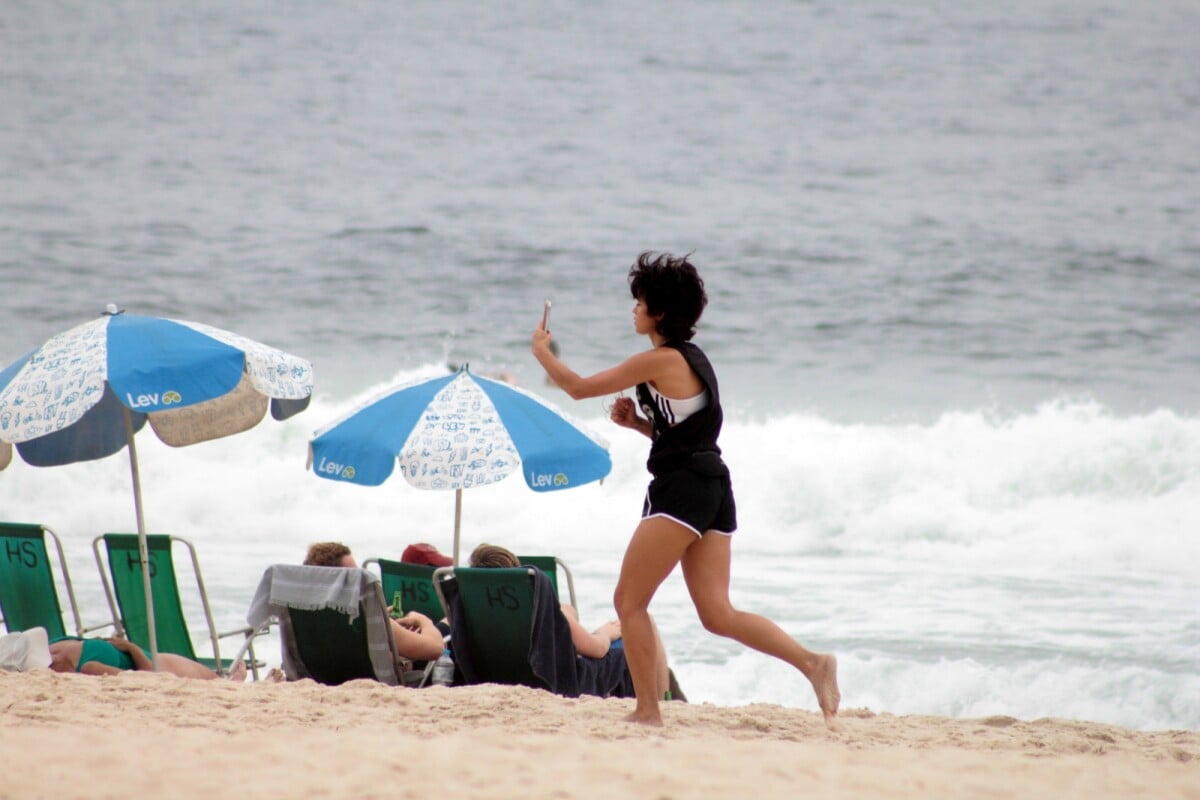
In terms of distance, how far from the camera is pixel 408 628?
5699mm

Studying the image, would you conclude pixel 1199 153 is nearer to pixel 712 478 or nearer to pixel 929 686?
pixel 929 686

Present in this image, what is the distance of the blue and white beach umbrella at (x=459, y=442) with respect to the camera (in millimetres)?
5371

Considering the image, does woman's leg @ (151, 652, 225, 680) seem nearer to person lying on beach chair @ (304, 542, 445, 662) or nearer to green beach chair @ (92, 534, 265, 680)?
green beach chair @ (92, 534, 265, 680)

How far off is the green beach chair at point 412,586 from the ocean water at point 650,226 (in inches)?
259

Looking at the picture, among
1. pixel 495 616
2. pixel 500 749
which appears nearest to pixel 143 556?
pixel 495 616

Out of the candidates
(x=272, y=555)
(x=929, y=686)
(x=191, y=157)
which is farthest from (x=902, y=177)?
(x=929, y=686)

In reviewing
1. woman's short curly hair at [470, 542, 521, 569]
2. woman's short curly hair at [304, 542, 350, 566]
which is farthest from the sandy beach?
woman's short curly hair at [304, 542, 350, 566]

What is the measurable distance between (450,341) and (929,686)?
43.3ft

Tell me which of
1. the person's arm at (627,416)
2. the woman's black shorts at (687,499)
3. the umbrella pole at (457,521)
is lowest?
the umbrella pole at (457,521)

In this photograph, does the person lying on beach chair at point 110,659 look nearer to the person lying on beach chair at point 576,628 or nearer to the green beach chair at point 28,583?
the green beach chair at point 28,583

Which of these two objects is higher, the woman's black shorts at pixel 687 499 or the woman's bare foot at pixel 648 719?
the woman's black shorts at pixel 687 499

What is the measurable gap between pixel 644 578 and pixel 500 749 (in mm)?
638

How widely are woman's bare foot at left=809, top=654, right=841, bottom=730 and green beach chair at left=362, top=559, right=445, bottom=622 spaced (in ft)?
7.06

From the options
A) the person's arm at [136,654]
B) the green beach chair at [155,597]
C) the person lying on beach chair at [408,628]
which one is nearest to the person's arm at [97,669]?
the person's arm at [136,654]
